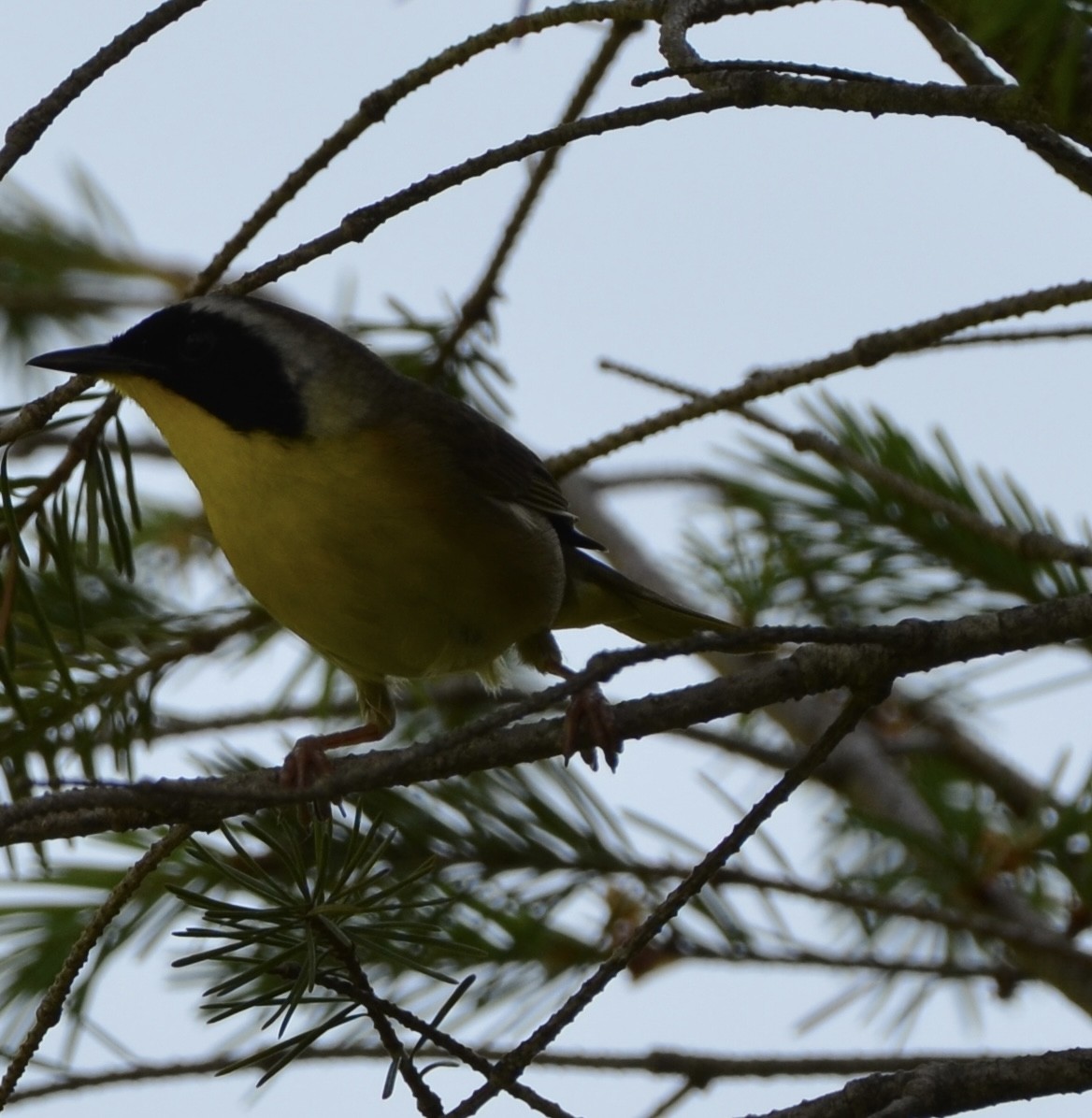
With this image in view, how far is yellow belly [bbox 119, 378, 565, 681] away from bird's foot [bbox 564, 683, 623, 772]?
0.74 meters

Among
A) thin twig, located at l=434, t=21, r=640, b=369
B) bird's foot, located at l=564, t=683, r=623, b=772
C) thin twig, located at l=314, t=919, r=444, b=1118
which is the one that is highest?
thin twig, located at l=434, t=21, r=640, b=369

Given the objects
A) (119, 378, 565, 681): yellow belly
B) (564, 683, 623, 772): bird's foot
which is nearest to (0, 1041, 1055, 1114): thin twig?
(564, 683, 623, 772): bird's foot

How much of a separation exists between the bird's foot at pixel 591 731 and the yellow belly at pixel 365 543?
0.74 meters

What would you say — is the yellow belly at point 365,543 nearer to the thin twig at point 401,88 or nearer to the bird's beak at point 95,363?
the bird's beak at point 95,363

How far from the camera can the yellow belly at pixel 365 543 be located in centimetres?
349

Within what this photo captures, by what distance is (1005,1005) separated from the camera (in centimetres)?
319

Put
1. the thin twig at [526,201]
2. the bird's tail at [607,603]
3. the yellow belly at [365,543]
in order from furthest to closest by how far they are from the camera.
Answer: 1. the bird's tail at [607,603]
2. the yellow belly at [365,543]
3. the thin twig at [526,201]

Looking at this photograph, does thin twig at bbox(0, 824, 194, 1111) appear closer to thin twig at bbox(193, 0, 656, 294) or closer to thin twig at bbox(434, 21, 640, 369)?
thin twig at bbox(193, 0, 656, 294)

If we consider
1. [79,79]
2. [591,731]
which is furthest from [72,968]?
[79,79]

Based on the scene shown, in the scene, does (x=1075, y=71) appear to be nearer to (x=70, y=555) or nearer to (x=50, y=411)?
(x=50, y=411)

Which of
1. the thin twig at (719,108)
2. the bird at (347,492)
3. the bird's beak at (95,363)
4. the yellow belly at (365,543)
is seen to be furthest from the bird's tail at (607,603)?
the thin twig at (719,108)

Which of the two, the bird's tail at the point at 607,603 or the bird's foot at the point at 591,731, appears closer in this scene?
the bird's foot at the point at 591,731

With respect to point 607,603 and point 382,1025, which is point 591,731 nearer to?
point 382,1025

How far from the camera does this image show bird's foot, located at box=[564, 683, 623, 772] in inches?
85.8
